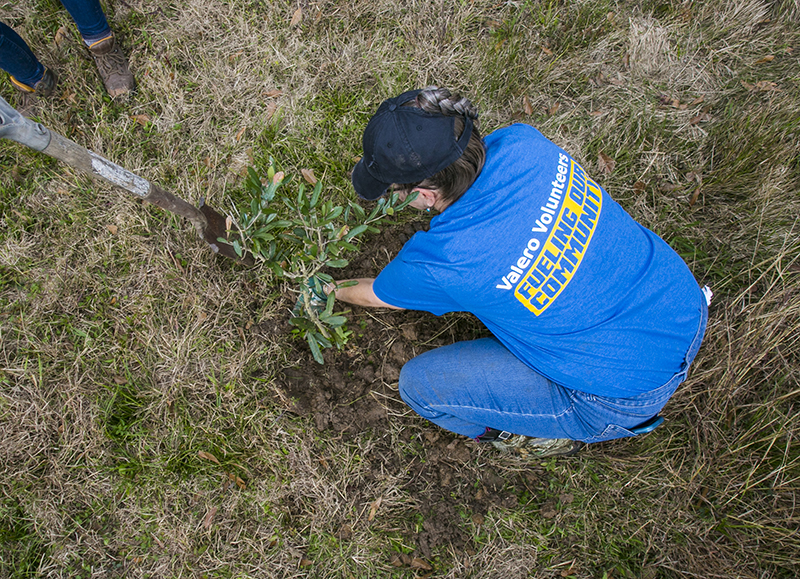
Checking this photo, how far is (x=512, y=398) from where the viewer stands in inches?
80.1

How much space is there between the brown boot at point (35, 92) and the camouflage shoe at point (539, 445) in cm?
364

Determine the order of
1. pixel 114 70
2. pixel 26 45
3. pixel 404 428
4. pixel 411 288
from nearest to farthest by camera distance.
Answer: pixel 411 288
pixel 404 428
pixel 26 45
pixel 114 70

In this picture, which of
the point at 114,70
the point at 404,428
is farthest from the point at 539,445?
the point at 114,70

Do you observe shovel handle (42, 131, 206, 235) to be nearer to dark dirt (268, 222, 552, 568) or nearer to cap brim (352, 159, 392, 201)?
cap brim (352, 159, 392, 201)

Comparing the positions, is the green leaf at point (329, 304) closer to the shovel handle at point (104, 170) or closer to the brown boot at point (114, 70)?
the shovel handle at point (104, 170)

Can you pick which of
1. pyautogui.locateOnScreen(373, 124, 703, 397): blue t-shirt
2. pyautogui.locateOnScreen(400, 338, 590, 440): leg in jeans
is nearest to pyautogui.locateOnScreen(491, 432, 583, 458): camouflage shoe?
pyautogui.locateOnScreen(400, 338, 590, 440): leg in jeans

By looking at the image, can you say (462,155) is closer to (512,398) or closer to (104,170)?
(512,398)

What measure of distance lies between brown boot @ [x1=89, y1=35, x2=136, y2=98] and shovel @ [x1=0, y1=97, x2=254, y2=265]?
4.14 ft

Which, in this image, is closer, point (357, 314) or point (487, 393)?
point (487, 393)

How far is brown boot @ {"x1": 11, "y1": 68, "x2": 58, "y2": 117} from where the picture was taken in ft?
9.34

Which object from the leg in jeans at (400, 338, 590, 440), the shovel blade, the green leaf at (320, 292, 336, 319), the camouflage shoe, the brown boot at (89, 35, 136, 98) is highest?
the brown boot at (89, 35, 136, 98)

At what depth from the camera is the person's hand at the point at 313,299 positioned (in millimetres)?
2279

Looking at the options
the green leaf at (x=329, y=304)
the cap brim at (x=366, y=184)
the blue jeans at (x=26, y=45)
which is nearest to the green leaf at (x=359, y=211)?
the cap brim at (x=366, y=184)

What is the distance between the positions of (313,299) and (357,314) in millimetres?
344
